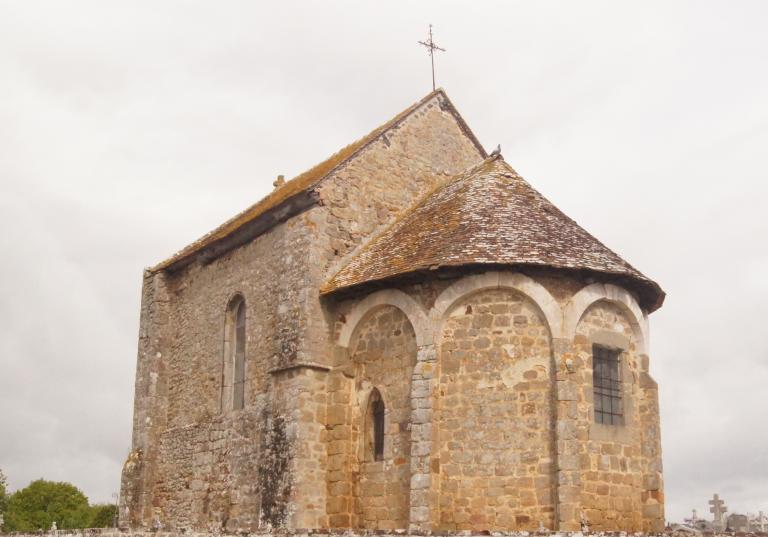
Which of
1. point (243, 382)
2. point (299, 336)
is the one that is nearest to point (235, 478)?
point (243, 382)

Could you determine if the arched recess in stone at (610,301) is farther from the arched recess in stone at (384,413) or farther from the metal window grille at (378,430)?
the metal window grille at (378,430)

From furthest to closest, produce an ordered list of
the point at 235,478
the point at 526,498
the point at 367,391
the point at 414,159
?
the point at 414,159 < the point at 235,478 < the point at 367,391 < the point at 526,498

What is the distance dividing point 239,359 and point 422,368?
545 cm

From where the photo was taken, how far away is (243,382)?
63.7ft

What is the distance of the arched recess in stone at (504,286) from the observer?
1573 centimetres

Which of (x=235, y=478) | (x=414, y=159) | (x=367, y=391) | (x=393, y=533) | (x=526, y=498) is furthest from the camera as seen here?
(x=414, y=159)

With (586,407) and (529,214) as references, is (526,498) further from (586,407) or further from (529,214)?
(529,214)

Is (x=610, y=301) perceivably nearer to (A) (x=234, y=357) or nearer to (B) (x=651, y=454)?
(B) (x=651, y=454)

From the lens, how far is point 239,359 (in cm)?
1991

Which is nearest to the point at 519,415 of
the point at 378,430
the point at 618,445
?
the point at 618,445

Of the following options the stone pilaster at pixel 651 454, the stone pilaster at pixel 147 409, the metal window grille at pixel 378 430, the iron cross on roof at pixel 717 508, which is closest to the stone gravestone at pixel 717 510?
the iron cross on roof at pixel 717 508

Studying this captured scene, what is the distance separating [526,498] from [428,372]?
101 inches

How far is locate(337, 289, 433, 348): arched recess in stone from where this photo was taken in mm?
16125

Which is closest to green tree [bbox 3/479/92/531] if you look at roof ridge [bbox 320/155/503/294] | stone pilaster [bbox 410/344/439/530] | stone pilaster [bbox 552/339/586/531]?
roof ridge [bbox 320/155/503/294]
